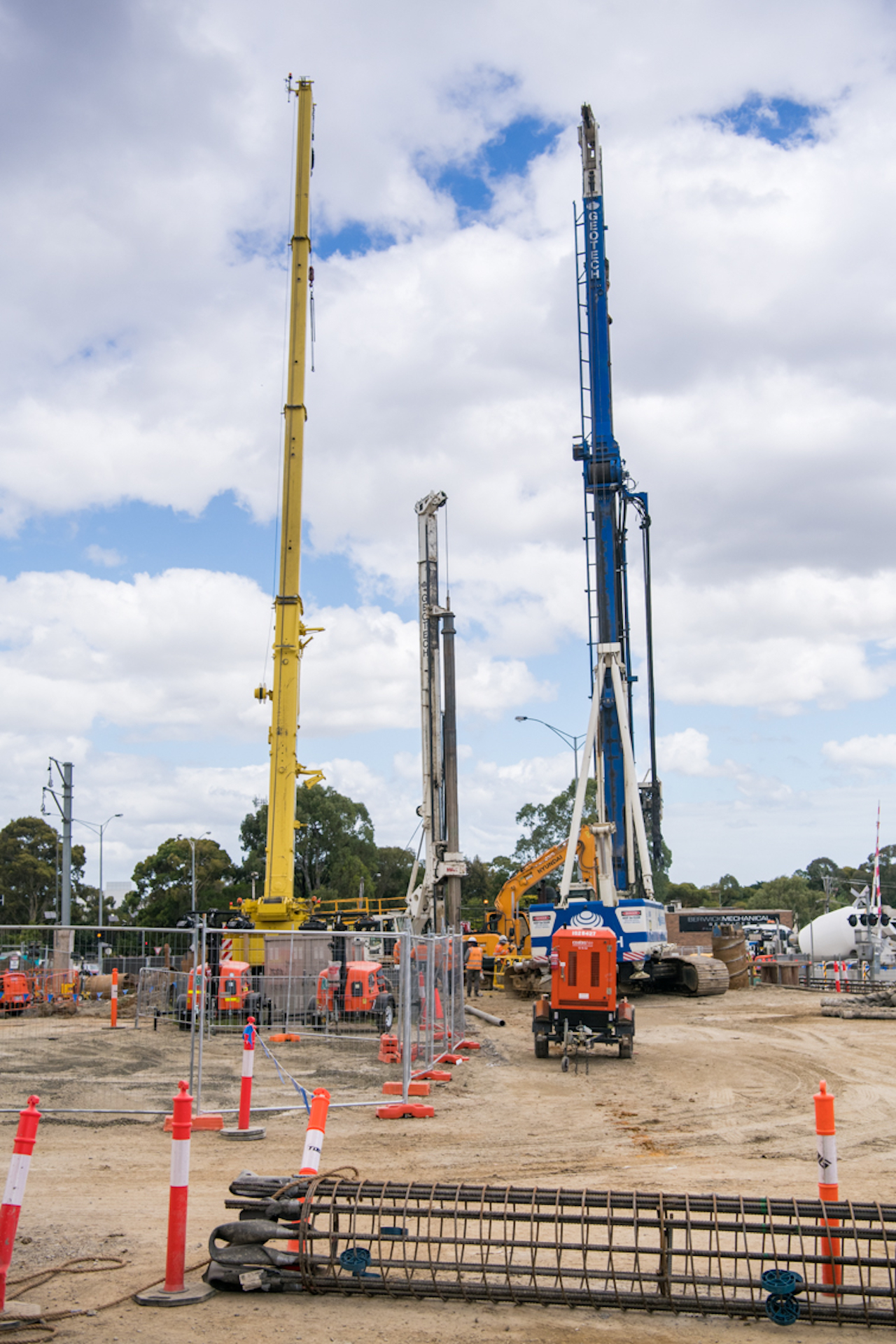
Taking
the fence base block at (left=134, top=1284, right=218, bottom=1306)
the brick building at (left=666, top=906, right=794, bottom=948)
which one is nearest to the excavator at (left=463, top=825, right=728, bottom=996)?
the fence base block at (left=134, top=1284, right=218, bottom=1306)

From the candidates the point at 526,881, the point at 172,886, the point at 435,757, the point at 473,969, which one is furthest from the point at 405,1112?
the point at 172,886

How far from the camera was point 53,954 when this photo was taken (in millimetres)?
20562

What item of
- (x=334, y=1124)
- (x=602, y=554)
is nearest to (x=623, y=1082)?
(x=334, y=1124)

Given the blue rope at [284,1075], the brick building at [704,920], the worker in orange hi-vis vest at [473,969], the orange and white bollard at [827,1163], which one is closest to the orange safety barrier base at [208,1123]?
the blue rope at [284,1075]

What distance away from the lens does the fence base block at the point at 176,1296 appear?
20.4 feet

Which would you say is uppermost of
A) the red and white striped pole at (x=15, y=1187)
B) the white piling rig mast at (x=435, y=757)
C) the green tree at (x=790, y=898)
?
the white piling rig mast at (x=435, y=757)

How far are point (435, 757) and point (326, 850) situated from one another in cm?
4450

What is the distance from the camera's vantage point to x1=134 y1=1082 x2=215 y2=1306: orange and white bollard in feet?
20.6

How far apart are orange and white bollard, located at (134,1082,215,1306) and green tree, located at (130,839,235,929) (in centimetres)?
6091

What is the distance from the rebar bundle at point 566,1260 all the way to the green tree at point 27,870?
6676 centimetres

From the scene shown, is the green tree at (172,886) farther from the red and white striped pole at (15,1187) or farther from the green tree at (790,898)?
the red and white striped pole at (15,1187)

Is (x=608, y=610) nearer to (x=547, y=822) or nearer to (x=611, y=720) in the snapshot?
(x=611, y=720)

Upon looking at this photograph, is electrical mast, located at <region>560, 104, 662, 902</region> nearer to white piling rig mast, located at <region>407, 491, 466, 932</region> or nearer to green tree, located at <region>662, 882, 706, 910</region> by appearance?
white piling rig mast, located at <region>407, 491, 466, 932</region>

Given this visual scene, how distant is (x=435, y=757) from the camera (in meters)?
31.9
